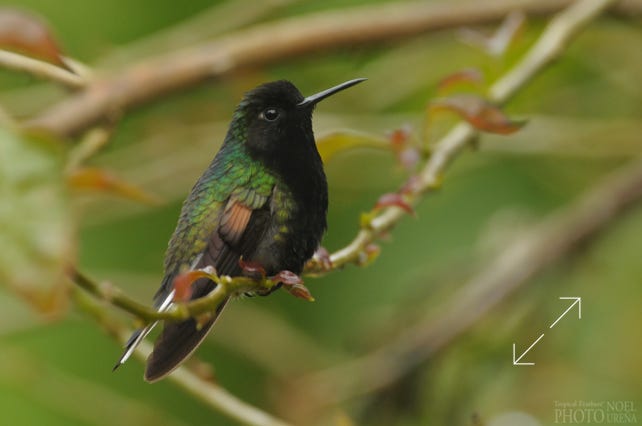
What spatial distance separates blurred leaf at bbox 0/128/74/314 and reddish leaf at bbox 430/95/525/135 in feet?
3.01

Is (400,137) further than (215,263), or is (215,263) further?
(400,137)

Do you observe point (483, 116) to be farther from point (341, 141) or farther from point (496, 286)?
point (496, 286)

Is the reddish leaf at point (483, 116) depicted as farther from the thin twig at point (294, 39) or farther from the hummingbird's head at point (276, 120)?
the thin twig at point (294, 39)

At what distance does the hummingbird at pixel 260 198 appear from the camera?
1.29 meters

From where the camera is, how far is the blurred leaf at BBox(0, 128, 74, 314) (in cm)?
58

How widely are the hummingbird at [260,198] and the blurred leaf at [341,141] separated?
27 mm

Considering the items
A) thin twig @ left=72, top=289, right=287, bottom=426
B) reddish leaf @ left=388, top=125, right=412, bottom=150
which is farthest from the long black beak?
thin twig @ left=72, top=289, right=287, bottom=426

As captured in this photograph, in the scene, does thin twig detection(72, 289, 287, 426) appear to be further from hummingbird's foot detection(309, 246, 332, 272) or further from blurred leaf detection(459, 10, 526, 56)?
blurred leaf detection(459, 10, 526, 56)

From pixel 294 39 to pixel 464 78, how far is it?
30.9 inches

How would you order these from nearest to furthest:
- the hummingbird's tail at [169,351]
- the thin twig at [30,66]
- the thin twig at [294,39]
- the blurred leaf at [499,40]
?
the hummingbird's tail at [169,351], the thin twig at [30,66], the blurred leaf at [499,40], the thin twig at [294,39]

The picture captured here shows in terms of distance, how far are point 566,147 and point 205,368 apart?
5.73 feet

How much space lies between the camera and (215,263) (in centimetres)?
121

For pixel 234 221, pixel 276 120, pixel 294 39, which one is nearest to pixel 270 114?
pixel 276 120

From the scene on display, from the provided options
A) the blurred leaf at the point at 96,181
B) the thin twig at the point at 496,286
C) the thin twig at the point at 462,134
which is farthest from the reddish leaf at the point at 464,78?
the thin twig at the point at 496,286
